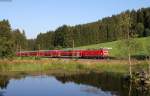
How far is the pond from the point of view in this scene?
4655cm

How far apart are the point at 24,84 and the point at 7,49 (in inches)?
1435

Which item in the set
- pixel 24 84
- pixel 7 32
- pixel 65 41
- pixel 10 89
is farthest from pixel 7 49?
pixel 65 41

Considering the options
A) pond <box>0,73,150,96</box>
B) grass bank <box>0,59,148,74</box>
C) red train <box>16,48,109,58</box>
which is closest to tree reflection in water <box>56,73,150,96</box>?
pond <box>0,73,150,96</box>

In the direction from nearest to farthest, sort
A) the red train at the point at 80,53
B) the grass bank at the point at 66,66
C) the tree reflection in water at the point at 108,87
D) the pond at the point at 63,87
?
the tree reflection in water at the point at 108,87, the pond at the point at 63,87, the grass bank at the point at 66,66, the red train at the point at 80,53

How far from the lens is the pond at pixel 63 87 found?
46553 mm

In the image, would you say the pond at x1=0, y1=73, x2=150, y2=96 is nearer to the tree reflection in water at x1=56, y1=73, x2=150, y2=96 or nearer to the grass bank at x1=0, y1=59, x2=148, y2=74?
the tree reflection in water at x1=56, y1=73, x2=150, y2=96

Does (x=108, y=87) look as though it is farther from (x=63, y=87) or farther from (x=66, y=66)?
(x=66, y=66)

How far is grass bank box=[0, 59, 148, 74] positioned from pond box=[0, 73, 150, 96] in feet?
29.6

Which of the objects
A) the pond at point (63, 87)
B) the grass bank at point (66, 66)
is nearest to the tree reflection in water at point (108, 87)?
the pond at point (63, 87)

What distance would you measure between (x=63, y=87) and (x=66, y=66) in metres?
31.1

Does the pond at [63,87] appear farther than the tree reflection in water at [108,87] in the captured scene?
Yes

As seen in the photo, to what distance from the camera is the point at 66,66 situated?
86.4m

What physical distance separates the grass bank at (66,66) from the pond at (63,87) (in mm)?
9026

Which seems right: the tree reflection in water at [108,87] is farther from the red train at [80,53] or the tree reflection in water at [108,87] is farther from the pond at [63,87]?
the red train at [80,53]
